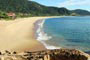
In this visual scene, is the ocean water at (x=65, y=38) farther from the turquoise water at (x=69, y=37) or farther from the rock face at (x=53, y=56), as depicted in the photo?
the rock face at (x=53, y=56)

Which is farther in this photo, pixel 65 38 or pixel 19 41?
pixel 65 38

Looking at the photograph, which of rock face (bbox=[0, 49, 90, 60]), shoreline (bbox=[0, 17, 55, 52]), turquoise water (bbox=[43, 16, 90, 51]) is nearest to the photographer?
rock face (bbox=[0, 49, 90, 60])

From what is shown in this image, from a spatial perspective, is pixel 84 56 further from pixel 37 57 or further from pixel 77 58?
pixel 37 57

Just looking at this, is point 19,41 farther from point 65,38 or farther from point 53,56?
point 53,56

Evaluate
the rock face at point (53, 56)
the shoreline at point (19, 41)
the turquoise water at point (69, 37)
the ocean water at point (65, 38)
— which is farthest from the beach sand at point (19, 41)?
the rock face at point (53, 56)

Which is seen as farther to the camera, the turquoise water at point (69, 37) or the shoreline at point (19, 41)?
the turquoise water at point (69, 37)

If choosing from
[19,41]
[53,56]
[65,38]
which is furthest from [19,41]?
[53,56]

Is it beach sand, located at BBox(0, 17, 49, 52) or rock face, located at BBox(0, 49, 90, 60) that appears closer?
rock face, located at BBox(0, 49, 90, 60)

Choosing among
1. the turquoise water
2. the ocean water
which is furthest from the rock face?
the turquoise water

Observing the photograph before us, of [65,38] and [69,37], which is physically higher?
A: [65,38]

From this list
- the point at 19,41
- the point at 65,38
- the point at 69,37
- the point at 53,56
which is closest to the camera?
the point at 53,56

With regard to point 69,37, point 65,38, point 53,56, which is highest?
point 53,56

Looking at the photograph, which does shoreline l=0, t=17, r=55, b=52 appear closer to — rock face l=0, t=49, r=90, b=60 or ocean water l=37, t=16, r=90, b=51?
ocean water l=37, t=16, r=90, b=51

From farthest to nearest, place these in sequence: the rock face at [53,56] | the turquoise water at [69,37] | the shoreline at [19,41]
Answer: the turquoise water at [69,37]
the shoreline at [19,41]
the rock face at [53,56]
